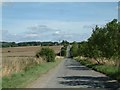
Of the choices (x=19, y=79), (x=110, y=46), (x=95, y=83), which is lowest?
(x=95, y=83)

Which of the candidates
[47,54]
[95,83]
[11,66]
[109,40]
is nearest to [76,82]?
[95,83]

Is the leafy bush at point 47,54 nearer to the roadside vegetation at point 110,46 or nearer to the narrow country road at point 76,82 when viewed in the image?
the roadside vegetation at point 110,46

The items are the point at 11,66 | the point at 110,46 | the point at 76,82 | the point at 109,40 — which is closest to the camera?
the point at 76,82

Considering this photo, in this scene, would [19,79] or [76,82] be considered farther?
[76,82]

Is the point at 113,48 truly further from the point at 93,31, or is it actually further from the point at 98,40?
the point at 93,31

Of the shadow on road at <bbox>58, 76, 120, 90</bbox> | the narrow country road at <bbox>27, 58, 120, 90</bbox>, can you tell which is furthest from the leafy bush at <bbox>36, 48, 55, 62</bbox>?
the shadow on road at <bbox>58, 76, 120, 90</bbox>

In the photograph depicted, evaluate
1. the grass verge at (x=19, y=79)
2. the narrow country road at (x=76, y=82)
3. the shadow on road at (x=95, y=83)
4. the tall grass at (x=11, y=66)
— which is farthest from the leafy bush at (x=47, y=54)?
the shadow on road at (x=95, y=83)

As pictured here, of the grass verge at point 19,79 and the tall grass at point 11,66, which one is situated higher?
the tall grass at point 11,66

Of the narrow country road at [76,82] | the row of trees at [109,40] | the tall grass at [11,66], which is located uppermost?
the row of trees at [109,40]

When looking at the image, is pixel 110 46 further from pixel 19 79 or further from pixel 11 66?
pixel 19 79

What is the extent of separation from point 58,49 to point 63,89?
155690 mm

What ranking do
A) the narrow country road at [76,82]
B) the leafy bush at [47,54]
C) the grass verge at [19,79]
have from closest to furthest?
the grass verge at [19,79], the narrow country road at [76,82], the leafy bush at [47,54]

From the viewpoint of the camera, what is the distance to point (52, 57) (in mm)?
75750

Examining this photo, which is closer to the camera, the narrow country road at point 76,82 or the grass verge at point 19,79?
the grass verge at point 19,79
